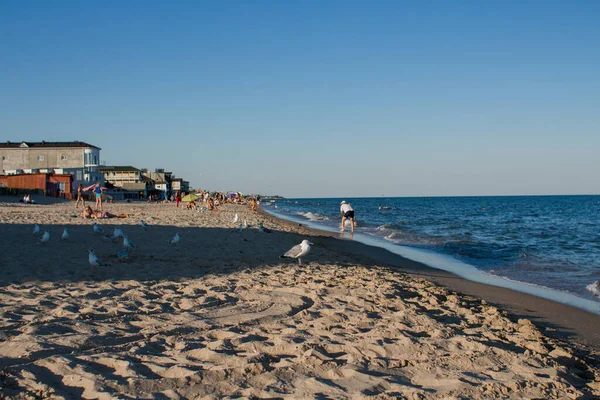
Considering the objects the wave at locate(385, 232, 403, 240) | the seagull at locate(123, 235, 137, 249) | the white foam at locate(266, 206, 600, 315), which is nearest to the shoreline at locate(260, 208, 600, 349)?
the white foam at locate(266, 206, 600, 315)

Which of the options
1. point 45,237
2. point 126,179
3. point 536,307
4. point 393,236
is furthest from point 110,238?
point 126,179

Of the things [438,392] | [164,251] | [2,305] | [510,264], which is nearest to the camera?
[438,392]

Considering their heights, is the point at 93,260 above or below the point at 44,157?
below

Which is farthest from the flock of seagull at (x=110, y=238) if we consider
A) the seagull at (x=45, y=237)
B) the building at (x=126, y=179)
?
the building at (x=126, y=179)

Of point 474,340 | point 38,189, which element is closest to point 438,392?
point 474,340

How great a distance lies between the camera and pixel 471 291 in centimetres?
955

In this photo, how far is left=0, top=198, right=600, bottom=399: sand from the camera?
3795mm

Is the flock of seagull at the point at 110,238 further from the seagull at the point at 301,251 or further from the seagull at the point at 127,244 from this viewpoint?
the seagull at the point at 301,251

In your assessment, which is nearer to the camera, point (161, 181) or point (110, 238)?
point (110, 238)

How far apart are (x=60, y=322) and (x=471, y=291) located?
7415mm

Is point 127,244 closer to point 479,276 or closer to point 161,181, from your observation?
point 479,276

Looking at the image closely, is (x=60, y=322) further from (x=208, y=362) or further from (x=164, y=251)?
(x=164, y=251)

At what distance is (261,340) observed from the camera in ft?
16.2

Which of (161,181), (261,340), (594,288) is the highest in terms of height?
(161,181)
